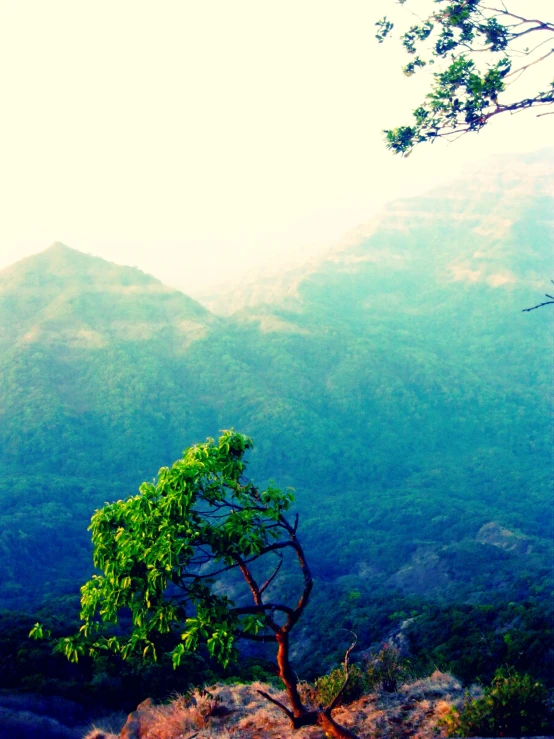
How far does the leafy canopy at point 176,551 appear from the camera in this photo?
27.3 feet

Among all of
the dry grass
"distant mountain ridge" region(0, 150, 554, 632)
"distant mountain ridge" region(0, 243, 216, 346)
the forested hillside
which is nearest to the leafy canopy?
the dry grass

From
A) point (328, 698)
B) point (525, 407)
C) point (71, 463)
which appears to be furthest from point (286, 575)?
point (525, 407)

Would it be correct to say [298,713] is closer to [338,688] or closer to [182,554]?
[338,688]

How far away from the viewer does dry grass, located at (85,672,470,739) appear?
10656 mm

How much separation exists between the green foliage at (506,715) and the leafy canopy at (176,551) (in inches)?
164

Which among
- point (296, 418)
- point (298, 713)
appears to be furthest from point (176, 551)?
point (296, 418)

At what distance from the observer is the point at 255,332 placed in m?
158

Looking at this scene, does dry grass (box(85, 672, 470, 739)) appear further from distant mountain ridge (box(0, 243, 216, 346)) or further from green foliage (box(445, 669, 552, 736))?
distant mountain ridge (box(0, 243, 216, 346))

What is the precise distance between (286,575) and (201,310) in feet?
325

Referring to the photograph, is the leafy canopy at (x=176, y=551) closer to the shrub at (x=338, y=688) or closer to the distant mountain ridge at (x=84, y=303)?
the shrub at (x=338, y=688)

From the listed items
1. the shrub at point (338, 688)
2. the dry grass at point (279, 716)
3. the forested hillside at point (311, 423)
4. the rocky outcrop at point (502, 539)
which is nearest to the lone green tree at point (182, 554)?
the dry grass at point (279, 716)

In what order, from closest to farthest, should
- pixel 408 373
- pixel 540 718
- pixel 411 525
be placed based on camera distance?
pixel 540 718 → pixel 411 525 → pixel 408 373

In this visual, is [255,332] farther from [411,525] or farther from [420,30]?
[420,30]

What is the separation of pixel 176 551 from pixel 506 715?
6.44 m
